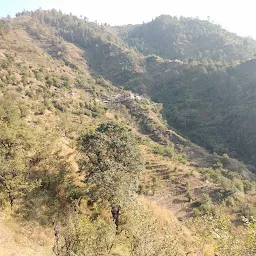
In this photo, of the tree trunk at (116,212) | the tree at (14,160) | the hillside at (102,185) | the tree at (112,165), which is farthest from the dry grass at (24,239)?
the tree trunk at (116,212)

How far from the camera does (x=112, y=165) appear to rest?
22.5m

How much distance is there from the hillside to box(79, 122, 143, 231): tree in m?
0.10

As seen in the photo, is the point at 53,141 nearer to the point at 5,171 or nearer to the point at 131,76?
the point at 5,171

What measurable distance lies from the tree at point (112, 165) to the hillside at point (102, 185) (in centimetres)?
10

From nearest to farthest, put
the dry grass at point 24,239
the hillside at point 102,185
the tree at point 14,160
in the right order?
the hillside at point 102,185 < the dry grass at point 24,239 < the tree at point 14,160

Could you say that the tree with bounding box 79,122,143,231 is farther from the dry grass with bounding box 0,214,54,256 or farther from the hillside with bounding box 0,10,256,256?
the dry grass with bounding box 0,214,54,256

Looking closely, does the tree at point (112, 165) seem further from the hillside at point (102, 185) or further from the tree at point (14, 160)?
the tree at point (14, 160)

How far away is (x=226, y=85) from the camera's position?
11006 centimetres

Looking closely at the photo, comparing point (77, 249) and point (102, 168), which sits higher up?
point (102, 168)

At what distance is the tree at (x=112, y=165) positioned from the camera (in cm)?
2058

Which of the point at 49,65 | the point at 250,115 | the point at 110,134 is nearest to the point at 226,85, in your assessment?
the point at 250,115

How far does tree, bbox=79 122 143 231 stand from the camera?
2058 centimetres

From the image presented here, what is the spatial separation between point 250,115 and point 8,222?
8866cm

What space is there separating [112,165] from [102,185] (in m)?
2.49
